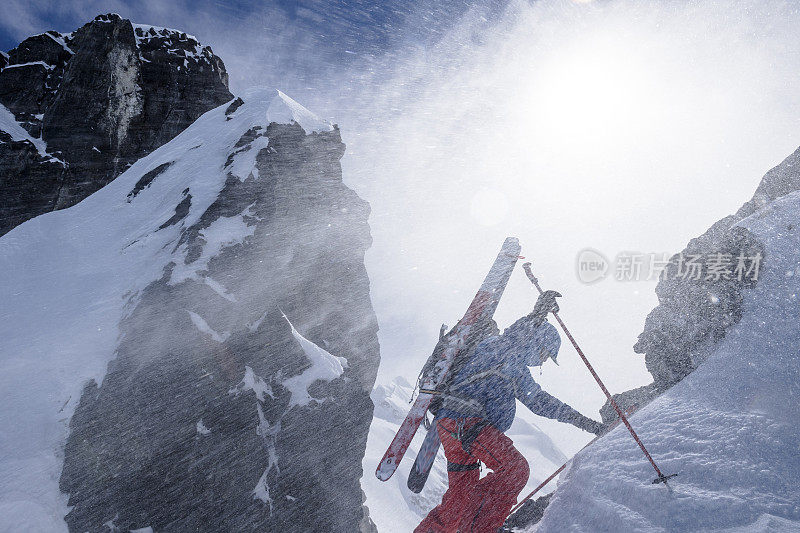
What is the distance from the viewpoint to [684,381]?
4.93 metres

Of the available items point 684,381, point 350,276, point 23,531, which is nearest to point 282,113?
point 350,276

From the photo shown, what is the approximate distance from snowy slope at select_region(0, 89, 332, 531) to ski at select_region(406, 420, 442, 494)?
34.5 feet

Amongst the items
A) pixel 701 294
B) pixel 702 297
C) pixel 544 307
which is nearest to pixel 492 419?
pixel 544 307

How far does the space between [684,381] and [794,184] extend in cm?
913

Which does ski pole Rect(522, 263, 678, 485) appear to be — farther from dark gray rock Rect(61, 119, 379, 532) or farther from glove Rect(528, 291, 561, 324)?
dark gray rock Rect(61, 119, 379, 532)

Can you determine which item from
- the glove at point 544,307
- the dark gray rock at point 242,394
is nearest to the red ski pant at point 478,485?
the glove at point 544,307

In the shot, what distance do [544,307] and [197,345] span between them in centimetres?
1248

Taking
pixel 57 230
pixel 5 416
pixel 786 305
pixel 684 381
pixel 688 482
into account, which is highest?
pixel 57 230

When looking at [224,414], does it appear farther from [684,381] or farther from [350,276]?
[684,381]

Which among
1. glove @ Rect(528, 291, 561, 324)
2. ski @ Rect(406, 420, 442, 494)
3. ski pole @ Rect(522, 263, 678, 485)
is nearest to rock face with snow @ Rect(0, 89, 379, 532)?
ski @ Rect(406, 420, 442, 494)

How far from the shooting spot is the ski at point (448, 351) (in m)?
5.81

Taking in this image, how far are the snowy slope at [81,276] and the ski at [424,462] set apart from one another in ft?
34.5

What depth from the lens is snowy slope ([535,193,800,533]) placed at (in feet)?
9.95

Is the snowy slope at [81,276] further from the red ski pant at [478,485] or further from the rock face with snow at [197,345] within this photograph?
the red ski pant at [478,485]
